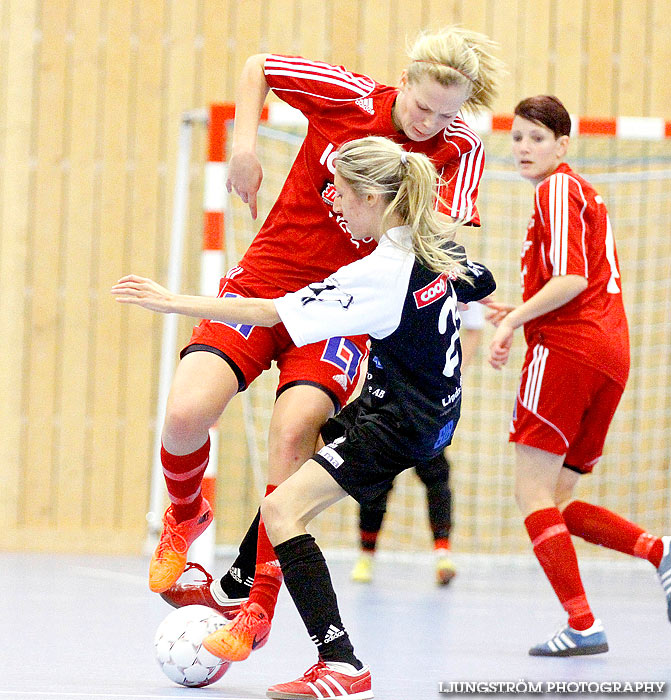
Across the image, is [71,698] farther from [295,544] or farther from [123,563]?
[123,563]

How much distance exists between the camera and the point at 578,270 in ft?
10.7

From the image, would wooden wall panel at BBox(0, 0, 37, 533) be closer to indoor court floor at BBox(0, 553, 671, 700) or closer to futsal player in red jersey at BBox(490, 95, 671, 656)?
indoor court floor at BBox(0, 553, 671, 700)

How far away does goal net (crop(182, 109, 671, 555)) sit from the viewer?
19.8 feet

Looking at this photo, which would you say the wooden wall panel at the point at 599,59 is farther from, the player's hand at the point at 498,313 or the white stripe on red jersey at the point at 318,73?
the white stripe on red jersey at the point at 318,73

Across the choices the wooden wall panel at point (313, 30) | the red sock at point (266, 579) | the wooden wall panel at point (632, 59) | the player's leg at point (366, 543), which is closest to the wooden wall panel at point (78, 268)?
the wooden wall panel at point (313, 30)

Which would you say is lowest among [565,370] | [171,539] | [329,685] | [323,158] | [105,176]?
[329,685]

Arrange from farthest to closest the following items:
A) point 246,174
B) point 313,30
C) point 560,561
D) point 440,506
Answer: point 313,30 → point 440,506 → point 560,561 → point 246,174

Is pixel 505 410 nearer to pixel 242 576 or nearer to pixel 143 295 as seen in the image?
pixel 242 576

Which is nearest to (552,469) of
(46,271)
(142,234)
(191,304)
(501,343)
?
(501,343)

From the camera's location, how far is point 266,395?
6020 mm

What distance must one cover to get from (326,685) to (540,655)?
1.01 m

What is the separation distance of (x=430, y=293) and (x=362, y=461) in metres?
0.42

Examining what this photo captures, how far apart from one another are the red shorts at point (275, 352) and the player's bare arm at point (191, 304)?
0.38m

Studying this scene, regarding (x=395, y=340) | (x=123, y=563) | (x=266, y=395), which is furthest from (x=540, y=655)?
(x=266, y=395)
